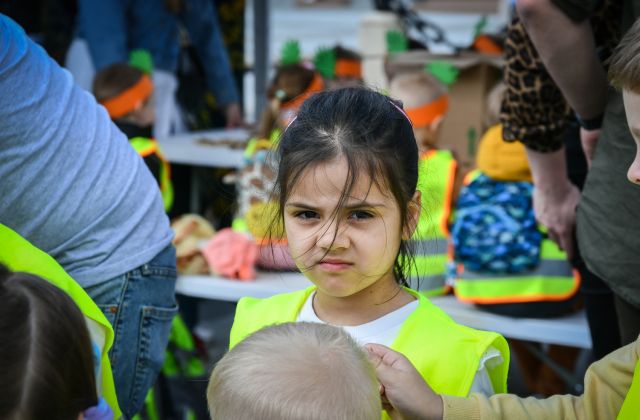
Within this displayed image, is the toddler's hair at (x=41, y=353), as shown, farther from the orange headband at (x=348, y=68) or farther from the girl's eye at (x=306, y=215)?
the orange headband at (x=348, y=68)

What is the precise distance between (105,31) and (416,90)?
226cm

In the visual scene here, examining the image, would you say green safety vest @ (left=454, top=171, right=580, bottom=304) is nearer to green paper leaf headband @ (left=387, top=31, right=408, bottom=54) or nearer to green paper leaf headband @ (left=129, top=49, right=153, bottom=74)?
green paper leaf headband @ (left=387, top=31, right=408, bottom=54)

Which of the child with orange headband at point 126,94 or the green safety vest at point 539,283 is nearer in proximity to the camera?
the green safety vest at point 539,283

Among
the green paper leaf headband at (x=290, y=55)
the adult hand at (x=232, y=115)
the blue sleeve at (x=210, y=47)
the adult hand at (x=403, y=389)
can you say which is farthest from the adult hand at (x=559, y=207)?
the adult hand at (x=232, y=115)

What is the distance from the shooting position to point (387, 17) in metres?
6.34

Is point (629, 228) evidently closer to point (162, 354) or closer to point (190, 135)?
point (162, 354)

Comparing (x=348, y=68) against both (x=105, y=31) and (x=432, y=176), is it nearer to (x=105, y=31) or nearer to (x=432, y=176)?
→ (x=105, y=31)

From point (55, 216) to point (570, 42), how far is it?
3.99 ft

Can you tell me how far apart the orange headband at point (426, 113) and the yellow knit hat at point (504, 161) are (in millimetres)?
609

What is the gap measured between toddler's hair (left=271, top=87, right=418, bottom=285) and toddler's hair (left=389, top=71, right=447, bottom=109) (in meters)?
2.20

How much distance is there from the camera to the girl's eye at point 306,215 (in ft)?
6.00

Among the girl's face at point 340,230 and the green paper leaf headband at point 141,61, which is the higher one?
the girl's face at point 340,230

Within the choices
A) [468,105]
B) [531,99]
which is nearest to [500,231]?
[531,99]

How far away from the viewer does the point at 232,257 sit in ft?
13.2
